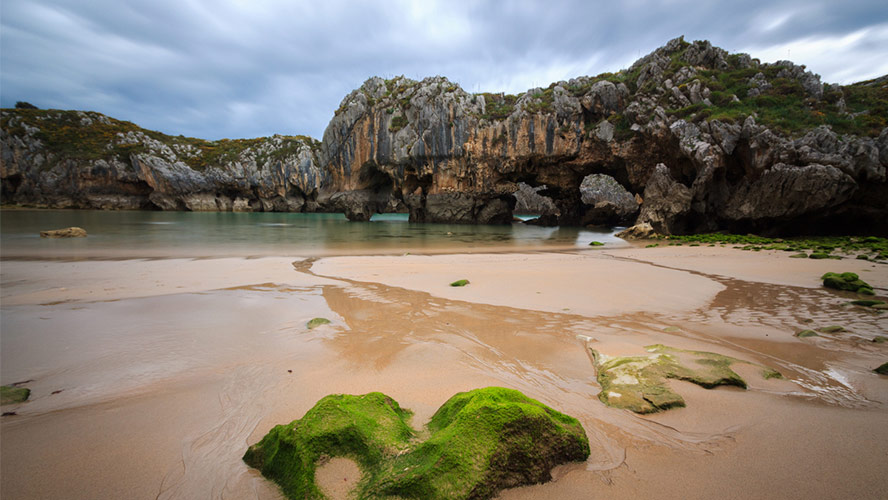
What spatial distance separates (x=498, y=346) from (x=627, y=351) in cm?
149

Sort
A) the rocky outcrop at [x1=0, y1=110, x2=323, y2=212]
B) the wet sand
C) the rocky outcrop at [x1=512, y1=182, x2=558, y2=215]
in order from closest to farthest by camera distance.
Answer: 1. the wet sand
2. the rocky outcrop at [x1=0, y1=110, x2=323, y2=212]
3. the rocky outcrop at [x1=512, y1=182, x2=558, y2=215]

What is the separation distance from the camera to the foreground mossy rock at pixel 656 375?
2.69m

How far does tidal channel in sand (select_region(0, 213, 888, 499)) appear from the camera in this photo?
6.31ft

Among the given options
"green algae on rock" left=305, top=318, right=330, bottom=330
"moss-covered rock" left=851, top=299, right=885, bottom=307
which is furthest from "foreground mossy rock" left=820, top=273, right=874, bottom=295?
"green algae on rock" left=305, top=318, right=330, bottom=330

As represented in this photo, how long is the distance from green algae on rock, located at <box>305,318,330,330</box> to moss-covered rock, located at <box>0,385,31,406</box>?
2546 millimetres

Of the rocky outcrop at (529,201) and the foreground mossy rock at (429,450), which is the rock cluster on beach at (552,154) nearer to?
the foreground mossy rock at (429,450)

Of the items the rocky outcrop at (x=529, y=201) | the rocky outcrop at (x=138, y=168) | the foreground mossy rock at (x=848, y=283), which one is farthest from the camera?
the rocky outcrop at (x=529, y=201)

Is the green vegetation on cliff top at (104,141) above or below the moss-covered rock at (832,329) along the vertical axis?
above

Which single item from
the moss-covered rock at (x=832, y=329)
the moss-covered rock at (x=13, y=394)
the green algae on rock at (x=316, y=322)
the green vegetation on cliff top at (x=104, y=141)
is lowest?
the green algae on rock at (x=316, y=322)

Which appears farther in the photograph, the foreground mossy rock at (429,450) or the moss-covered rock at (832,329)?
the moss-covered rock at (832,329)

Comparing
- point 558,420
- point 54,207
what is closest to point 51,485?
point 558,420

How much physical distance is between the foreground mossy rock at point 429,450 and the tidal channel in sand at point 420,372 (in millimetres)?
103

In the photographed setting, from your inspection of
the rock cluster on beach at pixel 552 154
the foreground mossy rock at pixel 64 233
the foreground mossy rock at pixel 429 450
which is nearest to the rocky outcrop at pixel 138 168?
the rock cluster on beach at pixel 552 154

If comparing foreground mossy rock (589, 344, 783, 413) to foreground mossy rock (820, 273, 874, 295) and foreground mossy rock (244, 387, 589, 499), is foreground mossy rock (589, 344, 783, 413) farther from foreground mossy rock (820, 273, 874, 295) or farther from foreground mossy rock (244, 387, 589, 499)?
foreground mossy rock (820, 273, 874, 295)
